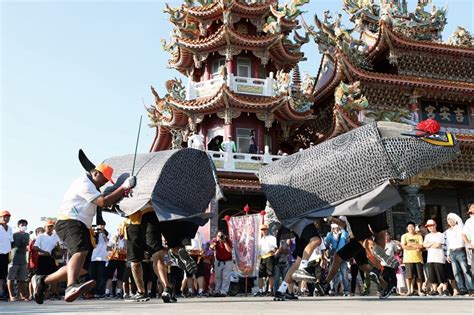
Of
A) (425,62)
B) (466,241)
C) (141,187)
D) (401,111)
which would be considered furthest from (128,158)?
(425,62)

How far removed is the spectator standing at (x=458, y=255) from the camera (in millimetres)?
9680

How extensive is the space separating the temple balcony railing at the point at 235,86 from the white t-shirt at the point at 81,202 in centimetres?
1518

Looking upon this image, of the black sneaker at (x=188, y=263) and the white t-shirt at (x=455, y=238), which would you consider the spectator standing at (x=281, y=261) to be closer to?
the white t-shirt at (x=455, y=238)

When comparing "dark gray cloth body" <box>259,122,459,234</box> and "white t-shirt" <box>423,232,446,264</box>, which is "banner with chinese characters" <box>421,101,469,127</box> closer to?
"white t-shirt" <box>423,232,446,264</box>

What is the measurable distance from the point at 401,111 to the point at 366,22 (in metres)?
5.85

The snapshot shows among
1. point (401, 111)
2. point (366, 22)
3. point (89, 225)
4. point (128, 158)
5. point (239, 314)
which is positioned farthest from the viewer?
point (366, 22)

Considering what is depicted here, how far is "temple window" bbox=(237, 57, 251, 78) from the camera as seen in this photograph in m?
22.2

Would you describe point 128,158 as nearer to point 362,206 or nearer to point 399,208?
point 362,206

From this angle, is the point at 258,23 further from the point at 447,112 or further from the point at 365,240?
the point at 365,240

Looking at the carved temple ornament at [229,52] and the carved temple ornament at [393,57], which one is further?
the carved temple ornament at [229,52]

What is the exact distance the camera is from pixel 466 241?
917 centimetres

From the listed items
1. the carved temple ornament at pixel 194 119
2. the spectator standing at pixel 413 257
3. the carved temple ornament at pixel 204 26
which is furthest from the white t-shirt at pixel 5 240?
the carved temple ornament at pixel 204 26

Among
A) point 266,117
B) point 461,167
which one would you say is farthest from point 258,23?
point 461,167

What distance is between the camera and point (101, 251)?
37.0 ft
